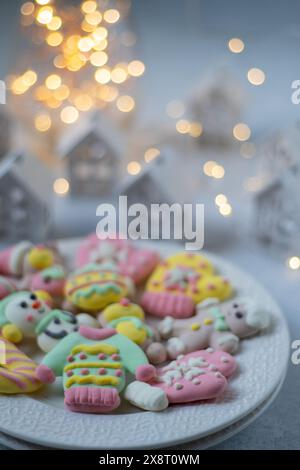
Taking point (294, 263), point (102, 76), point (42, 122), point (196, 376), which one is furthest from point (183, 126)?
point (196, 376)

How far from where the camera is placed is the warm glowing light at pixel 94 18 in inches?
55.6

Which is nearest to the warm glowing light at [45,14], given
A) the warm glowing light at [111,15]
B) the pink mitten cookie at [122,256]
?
the warm glowing light at [111,15]

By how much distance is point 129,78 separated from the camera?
154 cm

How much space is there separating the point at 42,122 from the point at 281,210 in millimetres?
660

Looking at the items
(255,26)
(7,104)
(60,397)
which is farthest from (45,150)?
(60,397)

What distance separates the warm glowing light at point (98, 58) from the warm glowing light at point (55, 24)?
0.10 m

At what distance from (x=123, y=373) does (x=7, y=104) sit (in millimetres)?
906

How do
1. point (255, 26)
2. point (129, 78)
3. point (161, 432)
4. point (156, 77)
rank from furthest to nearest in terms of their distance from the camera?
point (156, 77)
point (129, 78)
point (255, 26)
point (161, 432)

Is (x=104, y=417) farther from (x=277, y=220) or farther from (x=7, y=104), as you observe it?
(x=7, y=104)

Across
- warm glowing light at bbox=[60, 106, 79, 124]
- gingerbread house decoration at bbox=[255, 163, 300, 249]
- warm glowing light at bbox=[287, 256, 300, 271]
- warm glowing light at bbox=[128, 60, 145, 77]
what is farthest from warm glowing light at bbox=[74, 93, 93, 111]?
warm glowing light at bbox=[287, 256, 300, 271]

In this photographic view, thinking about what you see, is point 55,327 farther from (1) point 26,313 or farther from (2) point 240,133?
(2) point 240,133

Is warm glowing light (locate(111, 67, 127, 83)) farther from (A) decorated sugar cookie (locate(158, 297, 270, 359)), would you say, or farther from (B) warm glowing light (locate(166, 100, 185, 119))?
(A) decorated sugar cookie (locate(158, 297, 270, 359))

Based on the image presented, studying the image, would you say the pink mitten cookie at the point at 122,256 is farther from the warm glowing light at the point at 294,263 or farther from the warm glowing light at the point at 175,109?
the warm glowing light at the point at 175,109

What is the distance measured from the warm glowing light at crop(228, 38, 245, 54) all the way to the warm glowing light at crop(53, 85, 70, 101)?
405mm
